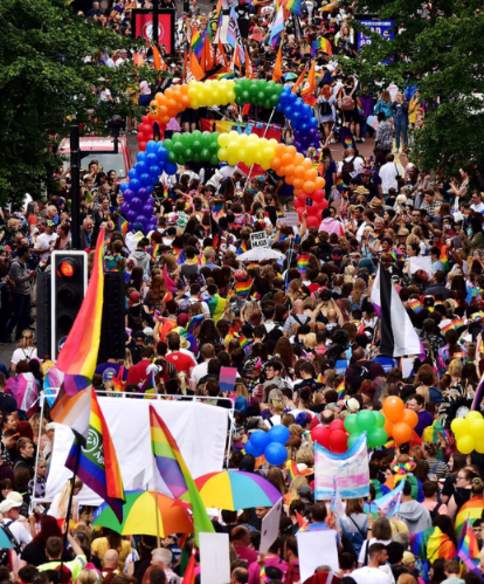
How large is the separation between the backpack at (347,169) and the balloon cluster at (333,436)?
57.2 feet

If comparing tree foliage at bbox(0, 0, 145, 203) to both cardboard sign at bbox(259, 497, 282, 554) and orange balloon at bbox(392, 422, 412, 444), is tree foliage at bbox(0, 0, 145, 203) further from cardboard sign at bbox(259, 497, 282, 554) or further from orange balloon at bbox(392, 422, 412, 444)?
cardboard sign at bbox(259, 497, 282, 554)

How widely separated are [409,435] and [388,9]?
16087mm

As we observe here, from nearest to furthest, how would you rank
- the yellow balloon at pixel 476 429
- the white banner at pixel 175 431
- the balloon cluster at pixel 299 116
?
the yellow balloon at pixel 476 429 → the white banner at pixel 175 431 → the balloon cluster at pixel 299 116

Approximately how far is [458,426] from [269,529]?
2.85 meters

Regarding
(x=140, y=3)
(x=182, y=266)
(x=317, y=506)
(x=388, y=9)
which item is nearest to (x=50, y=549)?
(x=317, y=506)

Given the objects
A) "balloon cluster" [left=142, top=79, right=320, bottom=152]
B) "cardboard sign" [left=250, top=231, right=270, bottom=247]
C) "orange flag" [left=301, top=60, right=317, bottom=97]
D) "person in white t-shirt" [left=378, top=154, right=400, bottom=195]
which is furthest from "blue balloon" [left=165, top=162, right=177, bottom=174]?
"orange flag" [left=301, top=60, right=317, bottom=97]

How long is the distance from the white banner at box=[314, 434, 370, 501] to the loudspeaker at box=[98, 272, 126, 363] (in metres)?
2.66

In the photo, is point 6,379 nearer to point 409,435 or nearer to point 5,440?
point 5,440

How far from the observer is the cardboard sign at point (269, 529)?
14.0 m

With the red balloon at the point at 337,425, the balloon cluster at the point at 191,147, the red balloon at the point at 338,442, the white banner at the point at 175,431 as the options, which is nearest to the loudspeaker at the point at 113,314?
the white banner at the point at 175,431

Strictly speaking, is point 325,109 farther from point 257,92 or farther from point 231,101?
point 231,101

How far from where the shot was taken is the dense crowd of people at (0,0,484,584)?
47.0 feet

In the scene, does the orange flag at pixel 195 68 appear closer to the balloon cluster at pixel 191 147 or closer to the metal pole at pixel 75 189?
the balloon cluster at pixel 191 147

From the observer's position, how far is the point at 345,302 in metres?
22.4
